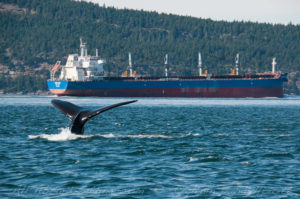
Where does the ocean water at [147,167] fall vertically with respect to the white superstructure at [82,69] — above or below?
below

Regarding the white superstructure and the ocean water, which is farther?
the white superstructure

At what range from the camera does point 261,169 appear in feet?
66.1

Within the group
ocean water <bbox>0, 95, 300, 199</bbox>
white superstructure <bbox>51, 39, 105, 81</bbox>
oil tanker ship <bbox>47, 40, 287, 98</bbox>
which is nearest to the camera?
ocean water <bbox>0, 95, 300, 199</bbox>

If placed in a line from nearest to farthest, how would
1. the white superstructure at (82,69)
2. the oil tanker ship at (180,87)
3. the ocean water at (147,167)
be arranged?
the ocean water at (147,167) → the oil tanker ship at (180,87) → the white superstructure at (82,69)

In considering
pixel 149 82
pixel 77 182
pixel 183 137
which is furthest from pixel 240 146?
pixel 149 82

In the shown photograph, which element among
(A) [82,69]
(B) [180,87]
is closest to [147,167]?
(B) [180,87]

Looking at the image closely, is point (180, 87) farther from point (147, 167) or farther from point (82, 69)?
point (147, 167)

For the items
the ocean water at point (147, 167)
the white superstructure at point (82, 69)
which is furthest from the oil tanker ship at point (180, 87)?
the ocean water at point (147, 167)

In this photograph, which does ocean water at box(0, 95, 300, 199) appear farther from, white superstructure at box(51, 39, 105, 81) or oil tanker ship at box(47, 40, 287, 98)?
white superstructure at box(51, 39, 105, 81)

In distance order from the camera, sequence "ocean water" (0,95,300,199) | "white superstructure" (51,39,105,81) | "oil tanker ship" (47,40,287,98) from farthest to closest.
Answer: "white superstructure" (51,39,105,81) < "oil tanker ship" (47,40,287,98) < "ocean water" (0,95,300,199)

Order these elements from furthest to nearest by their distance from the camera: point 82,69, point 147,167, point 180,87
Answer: point 82,69
point 180,87
point 147,167

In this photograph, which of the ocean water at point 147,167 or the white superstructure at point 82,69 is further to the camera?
the white superstructure at point 82,69

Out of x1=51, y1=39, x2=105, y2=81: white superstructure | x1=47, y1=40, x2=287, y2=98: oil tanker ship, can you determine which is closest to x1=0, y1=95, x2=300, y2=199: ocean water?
x1=47, y1=40, x2=287, y2=98: oil tanker ship

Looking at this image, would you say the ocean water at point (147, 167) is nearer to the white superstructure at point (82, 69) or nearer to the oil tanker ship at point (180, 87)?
the oil tanker ship at point (180, 87)
